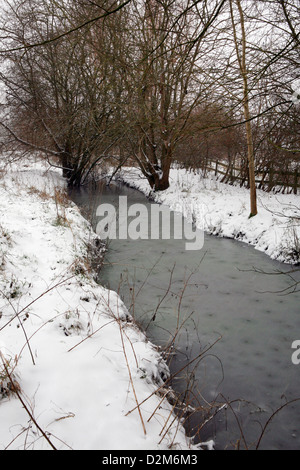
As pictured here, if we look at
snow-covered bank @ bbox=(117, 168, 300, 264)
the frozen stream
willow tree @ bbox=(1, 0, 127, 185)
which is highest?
willow tree @ bbox=(1, 0, 127, 185)

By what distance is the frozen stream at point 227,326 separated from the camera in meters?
2.67

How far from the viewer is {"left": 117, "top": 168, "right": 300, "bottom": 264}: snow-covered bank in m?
6.61

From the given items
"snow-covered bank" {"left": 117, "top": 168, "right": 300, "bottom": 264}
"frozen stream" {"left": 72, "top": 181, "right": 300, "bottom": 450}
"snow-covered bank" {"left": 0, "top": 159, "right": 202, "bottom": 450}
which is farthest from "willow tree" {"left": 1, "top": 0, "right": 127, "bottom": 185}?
"snow-covered bank" {"left": 0, "top": 159, "right": 202, "bottom": 450}

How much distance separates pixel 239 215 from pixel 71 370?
25.2 ft

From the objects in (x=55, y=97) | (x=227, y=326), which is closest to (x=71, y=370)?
(x=227, y=326)

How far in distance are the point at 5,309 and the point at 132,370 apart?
1.62 meters

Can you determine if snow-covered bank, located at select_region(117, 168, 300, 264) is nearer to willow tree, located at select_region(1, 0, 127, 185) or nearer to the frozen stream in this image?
the frozen stream

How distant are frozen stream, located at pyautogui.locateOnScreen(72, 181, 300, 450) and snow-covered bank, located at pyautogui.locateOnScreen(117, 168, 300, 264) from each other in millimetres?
404

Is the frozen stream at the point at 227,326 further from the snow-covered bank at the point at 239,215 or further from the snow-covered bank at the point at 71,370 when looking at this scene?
the snow-covered bank at the point at 71,370

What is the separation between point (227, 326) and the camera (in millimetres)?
4105

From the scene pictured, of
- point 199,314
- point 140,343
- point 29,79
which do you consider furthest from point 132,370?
point 29,79

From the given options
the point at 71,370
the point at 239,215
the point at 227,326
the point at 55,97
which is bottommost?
the point at 227,326

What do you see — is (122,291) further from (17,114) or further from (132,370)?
(17,114)

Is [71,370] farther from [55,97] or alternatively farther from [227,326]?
[55,97]
